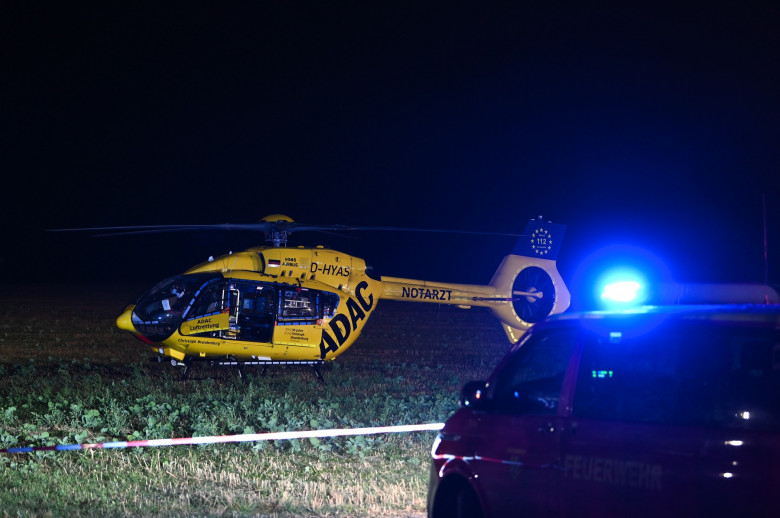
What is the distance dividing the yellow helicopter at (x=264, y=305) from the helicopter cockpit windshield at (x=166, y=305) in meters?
0.02

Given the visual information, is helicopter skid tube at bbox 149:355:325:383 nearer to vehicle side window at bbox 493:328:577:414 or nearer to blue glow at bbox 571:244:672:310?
blue glow at bbox 571:244:672:310

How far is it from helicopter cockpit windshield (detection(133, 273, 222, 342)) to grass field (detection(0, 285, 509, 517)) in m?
0.86

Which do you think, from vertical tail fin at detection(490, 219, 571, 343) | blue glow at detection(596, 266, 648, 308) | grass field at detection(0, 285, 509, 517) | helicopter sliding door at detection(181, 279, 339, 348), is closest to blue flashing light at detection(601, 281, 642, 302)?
blue glow at detection(596, 266, 648, 308)

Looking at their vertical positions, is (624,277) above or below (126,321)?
above

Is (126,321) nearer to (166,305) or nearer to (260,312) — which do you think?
(166,305)

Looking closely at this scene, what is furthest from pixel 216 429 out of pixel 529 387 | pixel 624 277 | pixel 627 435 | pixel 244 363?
pixel 627 435

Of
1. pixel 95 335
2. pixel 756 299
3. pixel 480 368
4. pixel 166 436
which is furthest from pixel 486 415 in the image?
pixel 95 335

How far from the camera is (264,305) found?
16.9m

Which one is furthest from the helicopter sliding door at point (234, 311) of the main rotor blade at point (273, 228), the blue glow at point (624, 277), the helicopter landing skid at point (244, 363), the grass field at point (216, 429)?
the blue glow at point (624, 277)

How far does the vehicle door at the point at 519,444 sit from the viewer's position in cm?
481

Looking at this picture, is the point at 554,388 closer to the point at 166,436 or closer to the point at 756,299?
the point at 756,299

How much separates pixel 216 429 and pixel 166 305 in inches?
236

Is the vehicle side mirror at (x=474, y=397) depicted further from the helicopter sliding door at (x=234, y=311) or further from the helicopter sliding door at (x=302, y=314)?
the helicopter sliding door at (x=302, y=314)

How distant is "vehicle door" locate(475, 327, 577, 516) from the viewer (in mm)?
4809
